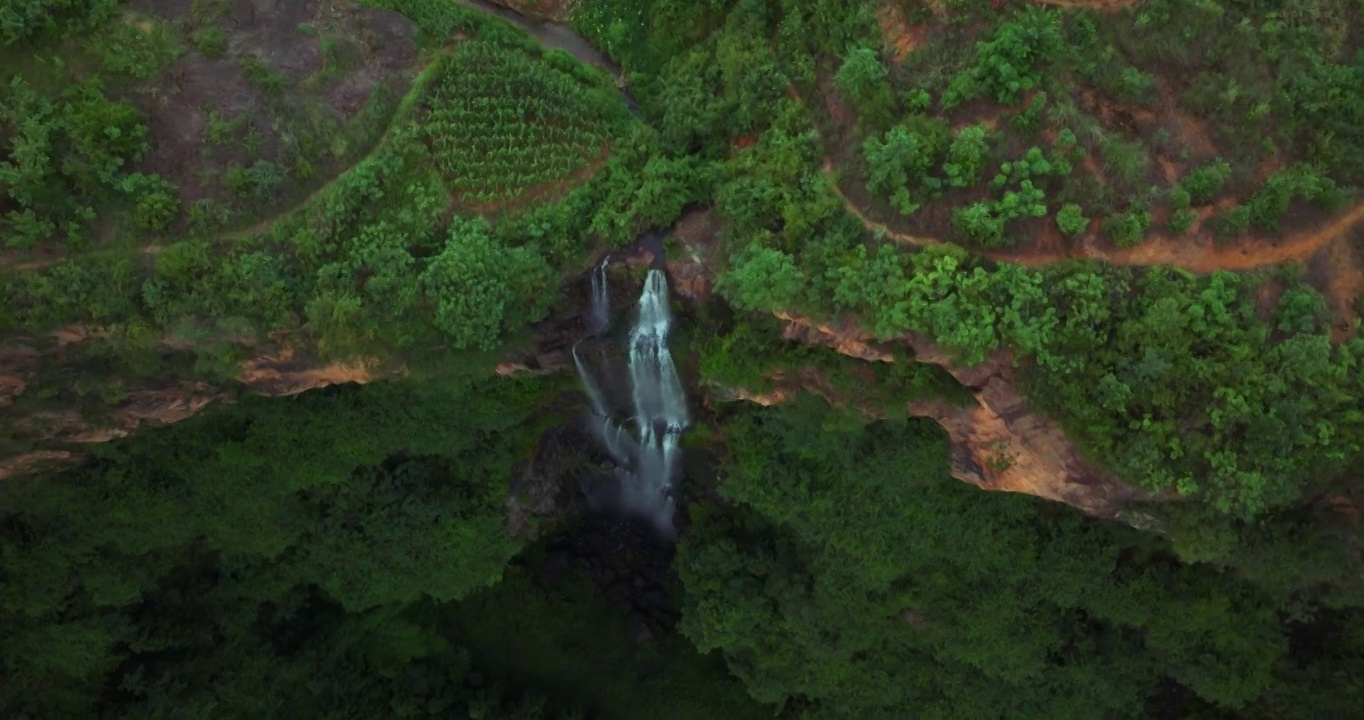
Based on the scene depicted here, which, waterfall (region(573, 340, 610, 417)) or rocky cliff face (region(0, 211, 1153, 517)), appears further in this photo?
waterfall (region(573, 340, 610, 417))

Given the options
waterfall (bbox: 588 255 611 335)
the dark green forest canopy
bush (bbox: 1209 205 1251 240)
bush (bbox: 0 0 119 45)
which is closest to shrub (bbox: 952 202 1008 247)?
the dark green forest canopy

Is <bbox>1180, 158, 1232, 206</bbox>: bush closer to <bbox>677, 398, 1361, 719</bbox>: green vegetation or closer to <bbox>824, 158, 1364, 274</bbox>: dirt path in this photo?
<bbox>824, 158, 1364, 274</bbox>: dirt path

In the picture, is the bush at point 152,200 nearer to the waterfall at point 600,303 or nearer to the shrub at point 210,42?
the shrub at point 210,42

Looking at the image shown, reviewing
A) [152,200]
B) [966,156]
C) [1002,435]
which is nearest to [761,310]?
[966,156]

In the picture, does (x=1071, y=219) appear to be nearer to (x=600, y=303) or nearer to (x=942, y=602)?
(x=600, y=303)

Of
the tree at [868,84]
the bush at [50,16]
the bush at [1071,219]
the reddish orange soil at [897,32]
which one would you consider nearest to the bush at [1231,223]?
the bush at [1071,219]

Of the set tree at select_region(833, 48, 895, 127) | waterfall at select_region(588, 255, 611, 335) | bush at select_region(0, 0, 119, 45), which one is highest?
bush at select_region(0, 0, 119, 45)
